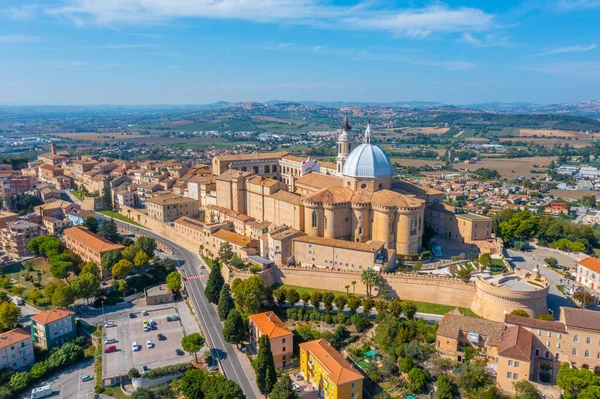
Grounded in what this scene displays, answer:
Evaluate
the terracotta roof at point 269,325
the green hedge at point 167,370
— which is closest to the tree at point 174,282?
the terracotta roof at point 269,325

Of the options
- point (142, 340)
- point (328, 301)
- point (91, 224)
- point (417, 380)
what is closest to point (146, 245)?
point (91, 224)

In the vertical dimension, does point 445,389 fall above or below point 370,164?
below

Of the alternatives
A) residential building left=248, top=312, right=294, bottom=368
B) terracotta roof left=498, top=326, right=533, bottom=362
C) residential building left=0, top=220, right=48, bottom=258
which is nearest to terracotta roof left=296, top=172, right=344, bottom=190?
residential building left=248, top=312, right=294, bottom=368

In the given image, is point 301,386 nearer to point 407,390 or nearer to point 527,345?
point 407,390

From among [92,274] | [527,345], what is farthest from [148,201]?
[527,345]

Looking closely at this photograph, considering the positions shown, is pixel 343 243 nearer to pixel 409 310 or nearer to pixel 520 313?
pixel 409 310

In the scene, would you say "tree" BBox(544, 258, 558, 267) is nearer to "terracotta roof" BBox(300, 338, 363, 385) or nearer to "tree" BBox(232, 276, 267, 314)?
"terracotta roof" BBox(300, 338, 363, 385)
